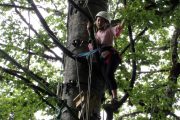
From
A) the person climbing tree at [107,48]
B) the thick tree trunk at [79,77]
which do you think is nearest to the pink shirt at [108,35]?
the person climbing tree at [107,48]

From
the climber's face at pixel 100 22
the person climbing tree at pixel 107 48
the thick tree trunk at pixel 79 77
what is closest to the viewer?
the thick tree trunk at pixel 79 77

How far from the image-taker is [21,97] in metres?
6.23

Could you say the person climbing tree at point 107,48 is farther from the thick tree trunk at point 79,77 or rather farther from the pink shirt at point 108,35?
the thick tree trunk at point 79,77

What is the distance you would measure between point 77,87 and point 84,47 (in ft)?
1.79

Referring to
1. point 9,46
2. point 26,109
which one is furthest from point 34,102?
point 9,46

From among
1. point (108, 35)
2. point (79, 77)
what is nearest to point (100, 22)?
point (108, 35)

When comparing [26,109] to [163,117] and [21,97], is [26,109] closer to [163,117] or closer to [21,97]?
[21,97]

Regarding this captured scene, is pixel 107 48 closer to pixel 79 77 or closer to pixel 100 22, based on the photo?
pixel 100 22

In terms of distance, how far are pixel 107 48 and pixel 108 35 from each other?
24 centimetres

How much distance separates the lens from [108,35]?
13.8 ft

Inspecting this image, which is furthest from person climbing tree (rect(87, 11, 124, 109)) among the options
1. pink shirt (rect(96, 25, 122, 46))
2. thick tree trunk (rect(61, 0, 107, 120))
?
thick tree trunk (rect(61, 0, 107, 120))

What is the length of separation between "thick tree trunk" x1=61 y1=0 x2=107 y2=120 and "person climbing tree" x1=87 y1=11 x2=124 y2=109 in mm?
130

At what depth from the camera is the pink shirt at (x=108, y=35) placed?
420 cm

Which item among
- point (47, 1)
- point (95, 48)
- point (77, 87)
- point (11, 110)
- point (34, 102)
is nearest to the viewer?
point (77, 87)
